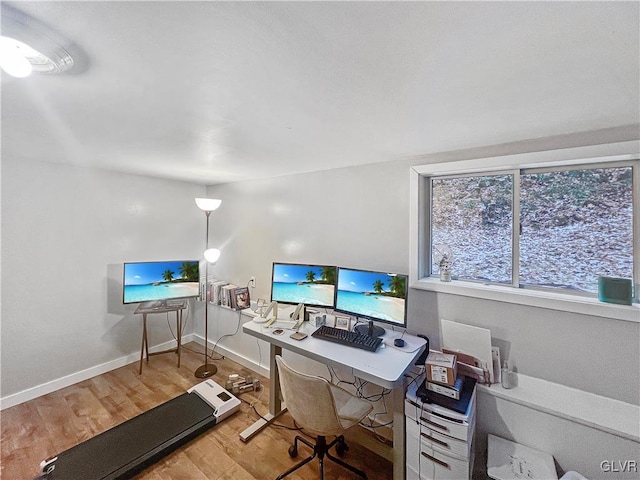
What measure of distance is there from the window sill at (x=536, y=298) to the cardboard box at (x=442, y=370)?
479mm

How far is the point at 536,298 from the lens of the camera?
162cm

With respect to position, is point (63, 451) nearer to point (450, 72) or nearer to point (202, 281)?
point (202, 281)

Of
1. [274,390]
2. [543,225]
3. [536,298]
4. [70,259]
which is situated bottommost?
[274,390]

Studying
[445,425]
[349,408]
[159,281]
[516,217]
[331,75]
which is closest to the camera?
[331,75]

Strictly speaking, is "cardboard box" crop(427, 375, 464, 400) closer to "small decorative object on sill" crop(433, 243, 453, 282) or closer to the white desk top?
the white desk top

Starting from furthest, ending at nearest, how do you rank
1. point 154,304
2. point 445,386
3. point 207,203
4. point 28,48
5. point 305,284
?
point 154,304
point 207,203
point 305,284
point 445,386
point 28,48

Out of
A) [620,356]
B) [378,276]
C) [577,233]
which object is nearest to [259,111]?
[378,276]

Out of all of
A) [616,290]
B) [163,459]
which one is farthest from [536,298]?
[163,459]

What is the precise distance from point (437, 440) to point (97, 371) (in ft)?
11.1

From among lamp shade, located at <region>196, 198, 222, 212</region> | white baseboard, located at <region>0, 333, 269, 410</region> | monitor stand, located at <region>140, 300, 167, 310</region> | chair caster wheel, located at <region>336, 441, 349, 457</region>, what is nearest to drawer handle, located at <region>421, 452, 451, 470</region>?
chair caster wheel, located at <region>336, 441, 349, 457</region>

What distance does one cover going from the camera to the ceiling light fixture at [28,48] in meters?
0.73

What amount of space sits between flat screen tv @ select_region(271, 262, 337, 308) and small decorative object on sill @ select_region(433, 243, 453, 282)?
838mm

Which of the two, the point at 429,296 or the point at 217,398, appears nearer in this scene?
the point at 429,296

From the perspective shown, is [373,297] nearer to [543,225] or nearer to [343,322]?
[343,322]
